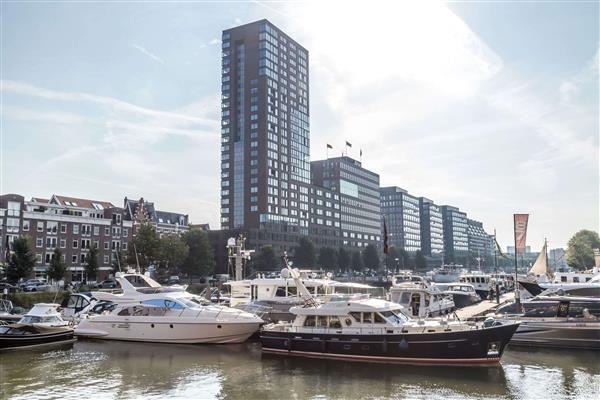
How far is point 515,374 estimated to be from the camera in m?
24.0

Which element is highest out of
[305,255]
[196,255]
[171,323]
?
[305,255]

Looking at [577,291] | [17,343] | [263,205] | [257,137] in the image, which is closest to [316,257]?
[263,205]

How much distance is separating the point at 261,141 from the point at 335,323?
124400mm

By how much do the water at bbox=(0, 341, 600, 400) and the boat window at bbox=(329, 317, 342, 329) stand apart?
2088 millimetres

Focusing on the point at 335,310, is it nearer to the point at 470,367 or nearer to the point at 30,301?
the point at 470,367

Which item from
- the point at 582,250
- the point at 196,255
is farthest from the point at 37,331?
the point at 582,250

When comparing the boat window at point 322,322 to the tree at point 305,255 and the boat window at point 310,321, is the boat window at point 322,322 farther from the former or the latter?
the tree at point 305,255

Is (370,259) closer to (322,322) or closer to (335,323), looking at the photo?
(322,322)

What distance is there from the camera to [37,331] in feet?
105

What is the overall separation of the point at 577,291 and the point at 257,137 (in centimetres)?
11971

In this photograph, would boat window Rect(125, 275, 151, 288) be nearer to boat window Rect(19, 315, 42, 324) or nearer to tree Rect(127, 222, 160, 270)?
boat window Rect(19, 315, 42, 324)

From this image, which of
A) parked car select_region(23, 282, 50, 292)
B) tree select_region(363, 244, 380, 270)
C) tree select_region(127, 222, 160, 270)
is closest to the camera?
parked car select_region(23, 282, 50, 292)

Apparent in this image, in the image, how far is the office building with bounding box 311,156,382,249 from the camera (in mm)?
180125

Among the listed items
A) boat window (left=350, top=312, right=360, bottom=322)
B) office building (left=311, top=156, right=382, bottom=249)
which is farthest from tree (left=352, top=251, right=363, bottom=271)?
boat window (left=350, top=312, right=360, bottom=322)
